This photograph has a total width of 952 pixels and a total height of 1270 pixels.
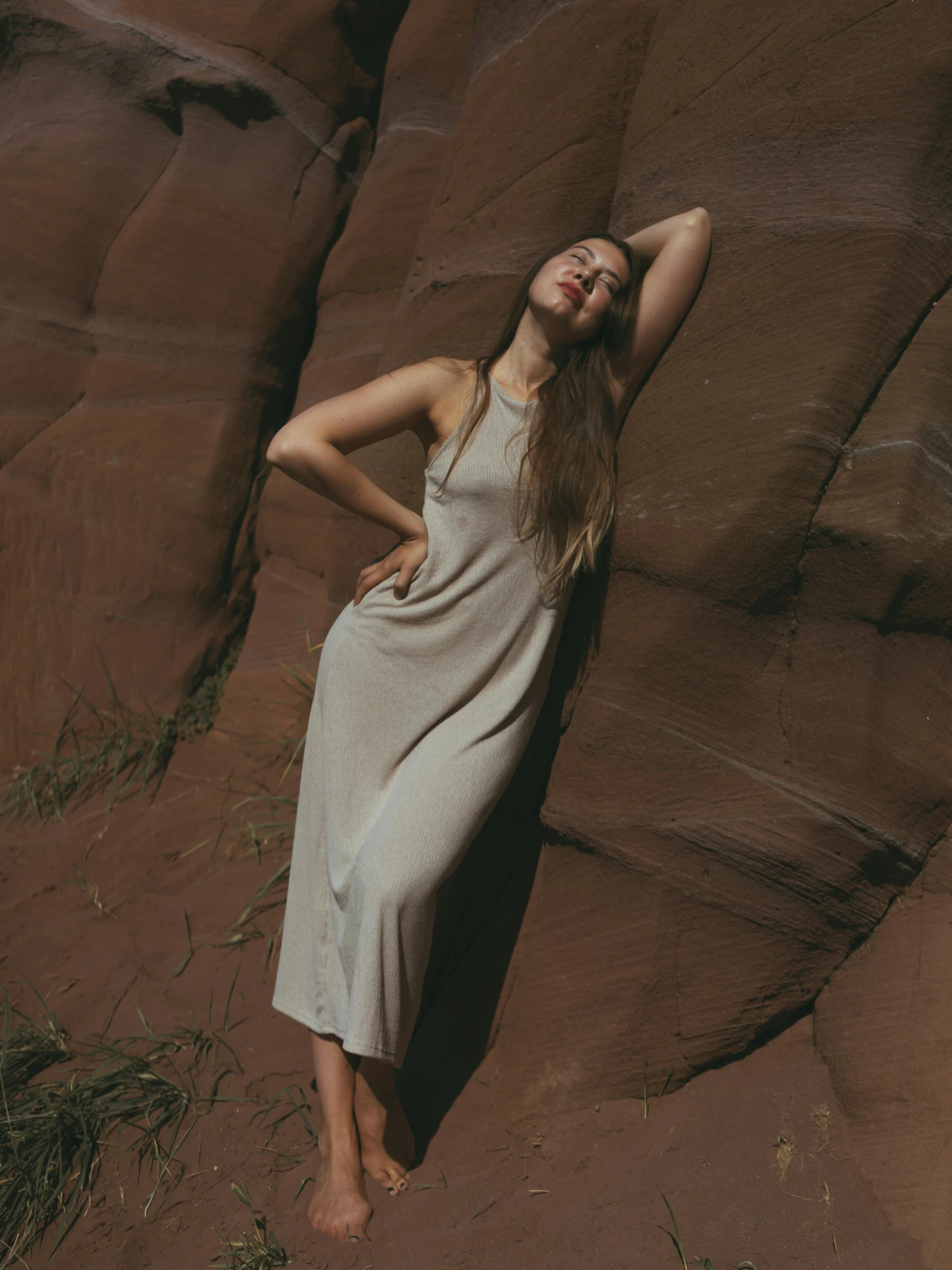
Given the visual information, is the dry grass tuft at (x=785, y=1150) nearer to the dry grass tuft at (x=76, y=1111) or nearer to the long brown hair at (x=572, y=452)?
the long brown hair at (x=572, y=452)

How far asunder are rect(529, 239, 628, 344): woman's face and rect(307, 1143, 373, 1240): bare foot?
78.9 inches

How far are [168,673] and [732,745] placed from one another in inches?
93.0

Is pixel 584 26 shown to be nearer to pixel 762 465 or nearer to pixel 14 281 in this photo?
pixel 762 465

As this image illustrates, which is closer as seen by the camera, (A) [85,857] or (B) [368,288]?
(A) [85,857]

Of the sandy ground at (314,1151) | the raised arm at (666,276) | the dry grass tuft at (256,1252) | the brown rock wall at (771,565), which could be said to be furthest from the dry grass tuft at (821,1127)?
the raised arm at (666,276)

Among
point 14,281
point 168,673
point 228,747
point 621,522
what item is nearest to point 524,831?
point 621,522

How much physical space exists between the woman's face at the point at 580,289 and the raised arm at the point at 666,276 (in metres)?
0.08

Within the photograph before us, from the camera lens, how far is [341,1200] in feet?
7.65

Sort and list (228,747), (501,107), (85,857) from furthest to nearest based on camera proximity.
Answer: (228,747) < (85,857) < (501,107)

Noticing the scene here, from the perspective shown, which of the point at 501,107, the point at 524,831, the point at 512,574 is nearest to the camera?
the point at 512,574

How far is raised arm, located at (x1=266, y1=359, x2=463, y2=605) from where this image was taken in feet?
7.73

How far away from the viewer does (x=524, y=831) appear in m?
2.71

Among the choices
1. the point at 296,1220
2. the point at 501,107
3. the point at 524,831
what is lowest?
the point at 296,1220

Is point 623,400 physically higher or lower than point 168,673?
higher
